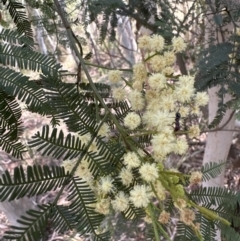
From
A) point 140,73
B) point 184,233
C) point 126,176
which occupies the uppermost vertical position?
point 140,73

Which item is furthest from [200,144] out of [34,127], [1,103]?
[1,103]

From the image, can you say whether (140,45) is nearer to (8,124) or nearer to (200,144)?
(8,124)

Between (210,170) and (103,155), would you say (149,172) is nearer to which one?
(103,155)

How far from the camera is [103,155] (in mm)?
431

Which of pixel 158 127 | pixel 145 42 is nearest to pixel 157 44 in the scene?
pixel 145 42

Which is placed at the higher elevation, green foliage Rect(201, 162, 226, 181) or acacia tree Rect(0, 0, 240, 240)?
acacia tree Rect(0, 0, 240, 240)

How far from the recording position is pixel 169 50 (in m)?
0.56

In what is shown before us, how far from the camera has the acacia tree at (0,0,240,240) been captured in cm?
40

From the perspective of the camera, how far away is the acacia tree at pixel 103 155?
15.6 inches

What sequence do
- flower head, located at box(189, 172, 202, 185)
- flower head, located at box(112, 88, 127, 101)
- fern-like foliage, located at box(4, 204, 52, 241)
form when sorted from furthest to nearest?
flower head, located at box(112, 88, 127, 101)
flower head, located at box(189, 172, 202, 185)
fern-like foliage, located at box(4, 204, 52, 241)

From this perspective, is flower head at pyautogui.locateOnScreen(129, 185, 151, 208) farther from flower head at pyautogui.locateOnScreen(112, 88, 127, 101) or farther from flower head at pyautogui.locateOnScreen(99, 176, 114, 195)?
flower head at pyautogui.locateOnScreen(112, 88, 127, 101)

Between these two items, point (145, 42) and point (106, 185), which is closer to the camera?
point (106, 185)

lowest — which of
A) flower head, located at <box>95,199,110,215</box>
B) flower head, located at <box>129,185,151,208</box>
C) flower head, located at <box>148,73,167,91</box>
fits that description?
flower head, located at <box>95,199,110,215</box>

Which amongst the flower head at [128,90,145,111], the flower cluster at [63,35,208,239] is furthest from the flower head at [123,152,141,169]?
the flower head at [128,90,145,111]
